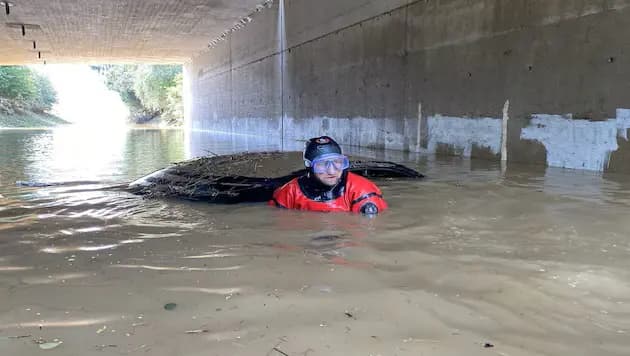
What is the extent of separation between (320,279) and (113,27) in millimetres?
23623

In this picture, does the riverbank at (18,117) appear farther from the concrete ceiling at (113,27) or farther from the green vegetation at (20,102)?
the concrete ceiling at (113,27)

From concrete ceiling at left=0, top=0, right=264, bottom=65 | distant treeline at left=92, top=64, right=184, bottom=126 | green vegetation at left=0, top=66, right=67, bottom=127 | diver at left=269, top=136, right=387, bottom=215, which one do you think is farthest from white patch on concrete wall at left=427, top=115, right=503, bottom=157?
green vegetation at left=0, top=66, right=67, bottom=127

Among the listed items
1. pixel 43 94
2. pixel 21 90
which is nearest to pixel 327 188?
pixel 21 90

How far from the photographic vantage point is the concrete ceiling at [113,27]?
61.8 ft

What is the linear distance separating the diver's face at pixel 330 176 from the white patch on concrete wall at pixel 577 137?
194 inches

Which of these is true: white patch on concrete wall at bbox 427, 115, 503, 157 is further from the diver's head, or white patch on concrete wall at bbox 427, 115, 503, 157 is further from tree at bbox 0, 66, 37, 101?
A: tree at bbox 0, 66, 37, 101

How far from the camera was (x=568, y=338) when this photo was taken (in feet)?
6.39

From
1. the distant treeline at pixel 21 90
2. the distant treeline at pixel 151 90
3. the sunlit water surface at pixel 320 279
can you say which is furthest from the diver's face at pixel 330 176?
the distant treeline at pixel 21 90

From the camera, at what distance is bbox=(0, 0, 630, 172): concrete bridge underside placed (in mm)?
7348

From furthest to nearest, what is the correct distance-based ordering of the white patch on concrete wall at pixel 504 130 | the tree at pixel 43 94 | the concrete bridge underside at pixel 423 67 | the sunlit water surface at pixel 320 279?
the tree at pixel 43 94 → the white patch on concrete wall at pixel 504 130 → the concrete bridge underside at pixel 423 67 → the sunlit water surface at pixel 320 279

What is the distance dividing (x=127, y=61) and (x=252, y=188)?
3402 centimetres

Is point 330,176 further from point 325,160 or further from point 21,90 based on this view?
point 21,90

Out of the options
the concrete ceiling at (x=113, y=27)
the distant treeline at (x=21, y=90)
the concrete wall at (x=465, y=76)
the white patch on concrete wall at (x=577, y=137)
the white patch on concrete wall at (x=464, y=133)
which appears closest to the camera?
the white patch on concrete wall at (x=577, y=137)

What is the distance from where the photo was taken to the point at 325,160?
4.35 m
